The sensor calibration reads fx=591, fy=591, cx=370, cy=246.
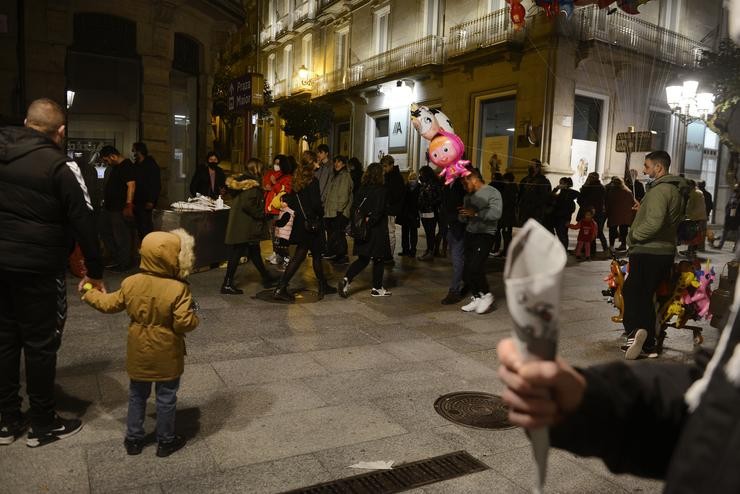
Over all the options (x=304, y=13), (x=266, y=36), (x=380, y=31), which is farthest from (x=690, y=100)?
(x=266, y=36)

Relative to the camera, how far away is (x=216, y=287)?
8.45 m

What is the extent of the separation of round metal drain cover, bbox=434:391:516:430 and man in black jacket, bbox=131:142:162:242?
6728 mm

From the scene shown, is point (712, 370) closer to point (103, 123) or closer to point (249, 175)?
point (249, 175)

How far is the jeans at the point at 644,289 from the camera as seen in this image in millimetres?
5691

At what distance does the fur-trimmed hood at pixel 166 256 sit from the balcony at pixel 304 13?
3293cm

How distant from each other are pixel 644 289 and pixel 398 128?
72.2 ft

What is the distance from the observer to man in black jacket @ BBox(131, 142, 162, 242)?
9.45 metres

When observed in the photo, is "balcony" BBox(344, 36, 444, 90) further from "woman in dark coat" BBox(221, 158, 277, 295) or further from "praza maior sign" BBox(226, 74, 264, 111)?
"woman in dark coat" BBox(221, 158, 277, 295)

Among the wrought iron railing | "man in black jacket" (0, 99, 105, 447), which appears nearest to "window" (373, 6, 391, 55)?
the wrought iron railing

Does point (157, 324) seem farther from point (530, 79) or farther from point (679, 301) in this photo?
point (530, 79)

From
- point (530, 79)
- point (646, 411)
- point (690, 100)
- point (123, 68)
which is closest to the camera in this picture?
point (646, 411)

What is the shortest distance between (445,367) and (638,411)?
402 cm

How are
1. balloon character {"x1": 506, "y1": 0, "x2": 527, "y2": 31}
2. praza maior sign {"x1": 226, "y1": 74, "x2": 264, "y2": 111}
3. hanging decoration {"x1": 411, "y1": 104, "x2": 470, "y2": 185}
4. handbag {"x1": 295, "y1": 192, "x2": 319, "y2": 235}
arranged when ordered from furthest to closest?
praza maior sign {"x1": 226, "y1": 74, "x2": 264, "y2": 111}
balloon character {"x1": 506, "y1": 0, "x2": 527, "y2": 31}
hanging decoration {"x1": 411, "y1": 104, "x2": 470, "y2": 185}
handbag {"x1": 295, "y1": 192, "x2": 319, "y2": 235}

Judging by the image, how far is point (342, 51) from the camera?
1238 inches
